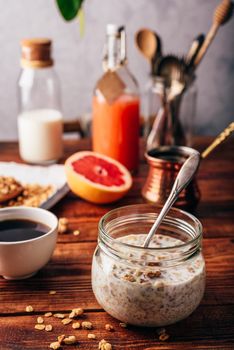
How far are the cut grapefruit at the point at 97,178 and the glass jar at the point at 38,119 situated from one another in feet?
0.86

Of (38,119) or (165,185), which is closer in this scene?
(165,185)

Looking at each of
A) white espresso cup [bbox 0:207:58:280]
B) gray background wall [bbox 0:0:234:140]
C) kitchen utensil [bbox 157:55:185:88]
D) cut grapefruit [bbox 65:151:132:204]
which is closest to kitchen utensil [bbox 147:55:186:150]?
kitchen utensil [bbox 157:55:185:88]

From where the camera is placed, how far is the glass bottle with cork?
1533 mm

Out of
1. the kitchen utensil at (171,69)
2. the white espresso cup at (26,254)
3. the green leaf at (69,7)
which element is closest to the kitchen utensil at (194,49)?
the kitchen utensil at (171,69)

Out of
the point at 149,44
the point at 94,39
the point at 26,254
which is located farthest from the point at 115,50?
the point at 94,39

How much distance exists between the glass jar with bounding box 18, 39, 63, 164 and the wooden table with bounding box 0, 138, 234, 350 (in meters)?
0.32

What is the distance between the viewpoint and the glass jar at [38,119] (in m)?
1.71

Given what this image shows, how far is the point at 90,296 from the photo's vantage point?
3.26ft

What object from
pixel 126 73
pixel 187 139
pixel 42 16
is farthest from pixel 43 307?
pixel 42 16

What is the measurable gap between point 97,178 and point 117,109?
251mm

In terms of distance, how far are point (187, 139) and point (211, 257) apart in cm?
72

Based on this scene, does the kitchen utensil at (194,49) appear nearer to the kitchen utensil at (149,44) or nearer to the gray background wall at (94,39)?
the kitchen utensil at (149,44)

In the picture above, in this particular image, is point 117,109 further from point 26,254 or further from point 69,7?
point 26,254

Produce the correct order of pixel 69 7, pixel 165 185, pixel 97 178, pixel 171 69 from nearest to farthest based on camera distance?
1. pixel 165 185
2. pixel 97 178
3. pixel 69 7
4. pixel 171 69
